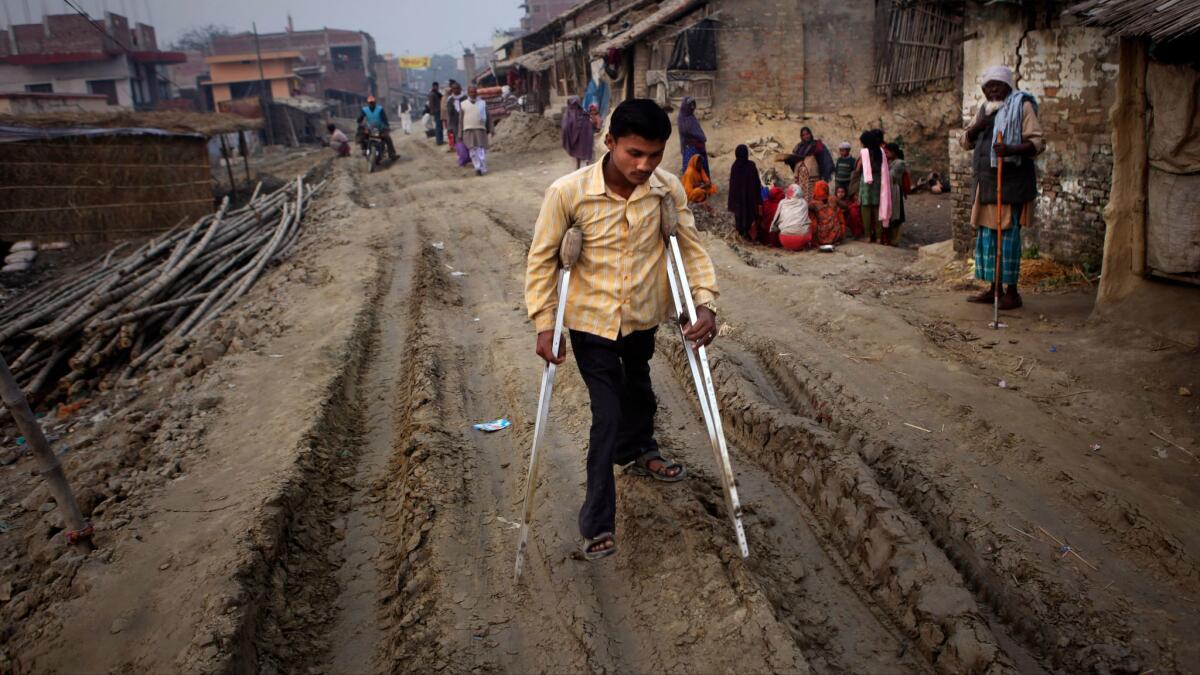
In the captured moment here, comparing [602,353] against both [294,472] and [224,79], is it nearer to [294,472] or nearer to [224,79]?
[294,472]

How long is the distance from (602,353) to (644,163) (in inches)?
33.8

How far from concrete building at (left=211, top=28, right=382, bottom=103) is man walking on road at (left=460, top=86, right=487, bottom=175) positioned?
37638mm

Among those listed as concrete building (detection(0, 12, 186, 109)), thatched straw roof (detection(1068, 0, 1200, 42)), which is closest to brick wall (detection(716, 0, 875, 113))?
thatched straw roof (detection(1068, 0, 1200, 42))

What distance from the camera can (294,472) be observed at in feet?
15.4

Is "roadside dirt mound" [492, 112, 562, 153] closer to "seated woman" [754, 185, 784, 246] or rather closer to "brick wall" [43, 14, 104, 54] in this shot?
"seated woman" [754, 185, 784, 246]

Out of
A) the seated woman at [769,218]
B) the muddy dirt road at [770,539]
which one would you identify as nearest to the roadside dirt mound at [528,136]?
the seated woman at [769,218]

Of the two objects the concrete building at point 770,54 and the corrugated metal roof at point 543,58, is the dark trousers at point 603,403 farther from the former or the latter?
the corrugated metal roof at point 543,58

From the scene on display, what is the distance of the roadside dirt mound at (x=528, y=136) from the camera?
22812 mm

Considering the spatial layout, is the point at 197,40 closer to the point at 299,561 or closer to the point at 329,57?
the point at 329,57

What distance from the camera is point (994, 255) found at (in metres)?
7.03

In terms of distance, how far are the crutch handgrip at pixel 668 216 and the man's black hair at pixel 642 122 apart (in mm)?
337

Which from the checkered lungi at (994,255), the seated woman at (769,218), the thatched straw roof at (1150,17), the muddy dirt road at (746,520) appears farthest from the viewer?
the seated woman at (769,218)

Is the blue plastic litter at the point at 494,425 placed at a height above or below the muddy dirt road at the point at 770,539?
above

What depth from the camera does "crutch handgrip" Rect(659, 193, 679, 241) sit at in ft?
11.7
